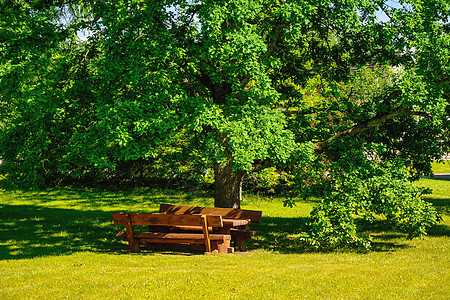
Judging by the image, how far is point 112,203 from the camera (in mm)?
26406

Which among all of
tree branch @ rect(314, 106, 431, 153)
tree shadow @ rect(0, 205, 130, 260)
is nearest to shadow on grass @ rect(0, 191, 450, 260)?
tree shadow @ rect(0, 205, 130, 260)

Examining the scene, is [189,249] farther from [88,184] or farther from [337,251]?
[88,184]

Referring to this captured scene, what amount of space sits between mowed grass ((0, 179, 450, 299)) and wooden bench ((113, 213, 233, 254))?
0.40m

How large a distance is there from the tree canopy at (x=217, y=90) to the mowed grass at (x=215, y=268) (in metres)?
1.90

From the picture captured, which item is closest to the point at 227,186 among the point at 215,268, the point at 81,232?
the point at 215,268

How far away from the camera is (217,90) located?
1460cm

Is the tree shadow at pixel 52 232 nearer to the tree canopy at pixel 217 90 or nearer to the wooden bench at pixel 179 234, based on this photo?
the wooden bench at pixel 179 234

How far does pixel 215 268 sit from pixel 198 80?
6.30m

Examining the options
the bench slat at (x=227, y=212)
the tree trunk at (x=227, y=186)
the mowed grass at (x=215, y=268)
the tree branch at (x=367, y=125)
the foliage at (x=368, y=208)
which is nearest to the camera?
the mowed grass at (x=215, y=268)

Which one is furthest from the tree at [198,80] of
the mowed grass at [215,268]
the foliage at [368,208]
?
the mowed grass at [215,268]

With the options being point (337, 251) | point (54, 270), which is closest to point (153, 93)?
point (54, 270)

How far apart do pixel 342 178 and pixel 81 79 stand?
8.01 m

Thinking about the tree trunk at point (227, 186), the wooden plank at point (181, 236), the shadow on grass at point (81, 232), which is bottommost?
the shadow on grass at point (81, 232)

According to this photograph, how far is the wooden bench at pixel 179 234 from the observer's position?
12.1 meters
